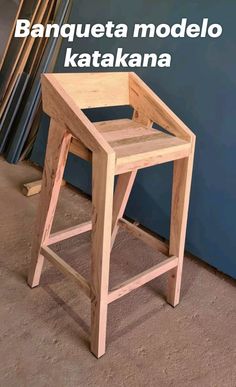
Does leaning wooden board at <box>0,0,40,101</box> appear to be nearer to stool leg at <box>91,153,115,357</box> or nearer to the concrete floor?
the concrete floor

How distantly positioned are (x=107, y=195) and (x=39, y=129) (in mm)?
1355

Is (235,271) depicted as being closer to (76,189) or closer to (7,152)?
(76,189)

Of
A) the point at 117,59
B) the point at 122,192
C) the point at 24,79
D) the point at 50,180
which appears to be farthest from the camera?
the point at 24,79

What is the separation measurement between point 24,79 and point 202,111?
1.17 meters

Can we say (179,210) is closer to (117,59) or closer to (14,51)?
(117,59)

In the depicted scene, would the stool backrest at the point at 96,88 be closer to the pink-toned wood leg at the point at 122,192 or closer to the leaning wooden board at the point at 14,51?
the pink-toned wood leg at the point at 122,192

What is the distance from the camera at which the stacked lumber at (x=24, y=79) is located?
199 cm

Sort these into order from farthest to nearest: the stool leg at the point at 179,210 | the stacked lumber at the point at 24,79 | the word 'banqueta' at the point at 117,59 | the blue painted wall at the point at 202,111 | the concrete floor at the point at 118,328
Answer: the stacked lumber at the point at 24,79
the word 'banqueta' at the point at 117,59
the blue painted wall at the point at 202,111
the stool leg at the point at 179,210
the concrete floor at the point at 118,328

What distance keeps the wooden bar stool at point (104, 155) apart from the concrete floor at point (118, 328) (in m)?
0.06

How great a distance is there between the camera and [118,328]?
1161mm

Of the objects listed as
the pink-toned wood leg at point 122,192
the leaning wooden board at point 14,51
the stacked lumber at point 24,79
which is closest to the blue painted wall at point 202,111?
the pink-toned wood leg at point 122,192

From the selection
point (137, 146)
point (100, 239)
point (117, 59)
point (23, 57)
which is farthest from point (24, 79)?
point (100, 239)

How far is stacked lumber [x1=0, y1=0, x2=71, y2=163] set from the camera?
199 cm

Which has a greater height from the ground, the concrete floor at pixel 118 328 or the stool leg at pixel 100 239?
the stool leg at pixel 100 239
